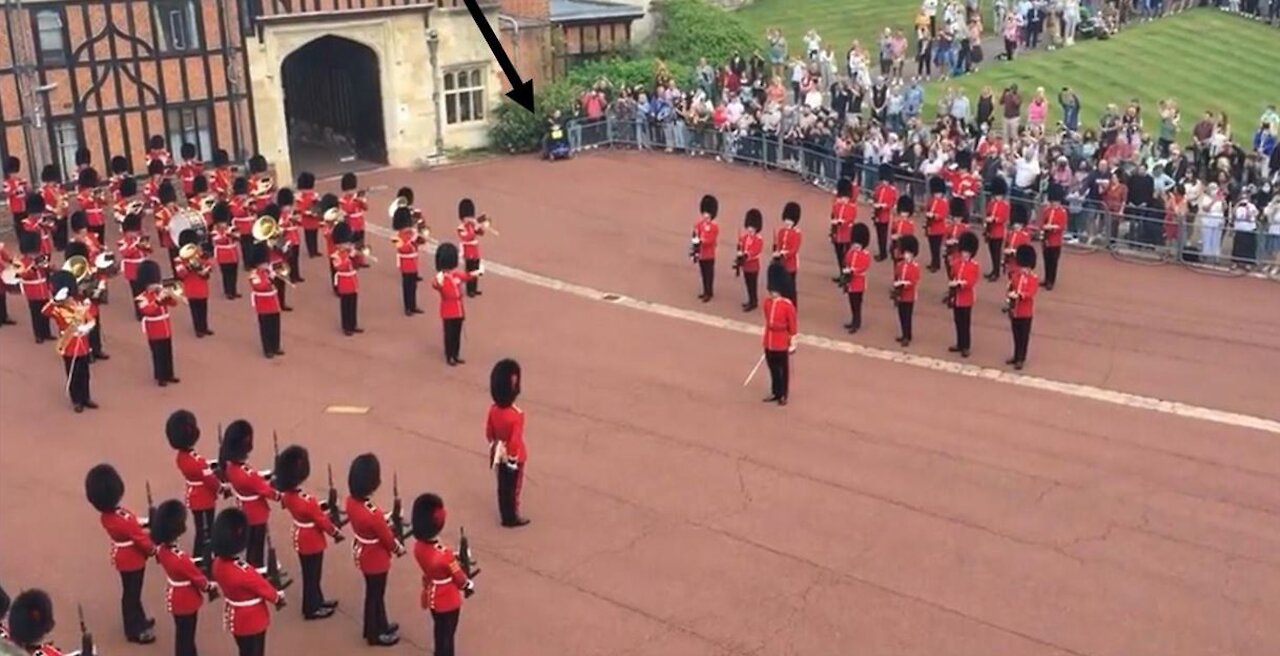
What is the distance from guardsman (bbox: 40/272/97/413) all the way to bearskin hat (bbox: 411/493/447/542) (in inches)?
248

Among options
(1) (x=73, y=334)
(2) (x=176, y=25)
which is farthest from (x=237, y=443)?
(2) (x=176, y=25)

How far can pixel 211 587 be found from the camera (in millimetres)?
8641

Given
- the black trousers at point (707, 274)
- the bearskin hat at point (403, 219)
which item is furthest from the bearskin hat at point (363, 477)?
the black trousers at point (707, 274)

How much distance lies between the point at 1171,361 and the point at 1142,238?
4.05m

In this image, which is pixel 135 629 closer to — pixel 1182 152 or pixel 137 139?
pixel 137 139

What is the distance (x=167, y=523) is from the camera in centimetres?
854

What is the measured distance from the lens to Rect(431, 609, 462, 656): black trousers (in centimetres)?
862

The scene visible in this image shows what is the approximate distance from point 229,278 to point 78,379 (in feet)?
12.2

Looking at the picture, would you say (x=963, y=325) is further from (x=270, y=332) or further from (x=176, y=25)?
(x=176, y=25)

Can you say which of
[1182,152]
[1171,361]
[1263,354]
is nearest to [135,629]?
[1171,361]

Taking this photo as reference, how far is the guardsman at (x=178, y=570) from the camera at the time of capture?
8.56m

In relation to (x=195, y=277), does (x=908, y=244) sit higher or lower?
higher

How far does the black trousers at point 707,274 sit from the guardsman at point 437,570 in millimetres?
8567

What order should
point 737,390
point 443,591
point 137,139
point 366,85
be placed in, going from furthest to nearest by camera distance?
1. point 366,85
2. point 137,139
3. point 737,390
4. point 443,591
